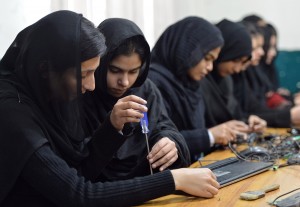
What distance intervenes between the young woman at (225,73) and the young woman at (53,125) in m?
1.38

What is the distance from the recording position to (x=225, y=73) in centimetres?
309

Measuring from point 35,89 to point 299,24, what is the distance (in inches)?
164

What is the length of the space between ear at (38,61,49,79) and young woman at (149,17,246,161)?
1.06 m

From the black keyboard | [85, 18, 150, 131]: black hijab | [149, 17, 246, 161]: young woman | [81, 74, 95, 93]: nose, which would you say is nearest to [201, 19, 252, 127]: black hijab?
[149, 17, 246, 161]: young woman

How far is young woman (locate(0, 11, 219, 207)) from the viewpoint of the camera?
141 cm

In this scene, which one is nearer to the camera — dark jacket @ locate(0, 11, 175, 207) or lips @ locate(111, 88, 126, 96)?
dark jacket @ locate(0, 11, 175, 207)

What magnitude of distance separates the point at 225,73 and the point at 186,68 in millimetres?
611

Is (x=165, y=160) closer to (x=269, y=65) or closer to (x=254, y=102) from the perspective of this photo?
(x=254, y=102)

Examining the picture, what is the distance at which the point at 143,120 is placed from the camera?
5.89ft

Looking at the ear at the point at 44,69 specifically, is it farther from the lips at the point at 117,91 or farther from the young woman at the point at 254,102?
the young woman at the point at 254,102

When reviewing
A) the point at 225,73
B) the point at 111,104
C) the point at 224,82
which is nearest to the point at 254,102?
the point at 224,82

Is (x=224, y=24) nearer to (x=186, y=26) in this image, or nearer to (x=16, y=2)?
(x=186, y=26)

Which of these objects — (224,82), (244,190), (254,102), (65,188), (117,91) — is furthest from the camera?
(254,102)

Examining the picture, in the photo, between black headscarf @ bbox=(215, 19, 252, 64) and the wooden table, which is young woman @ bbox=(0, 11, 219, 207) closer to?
the wooden table
